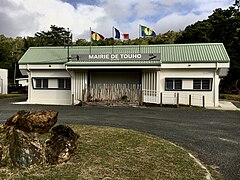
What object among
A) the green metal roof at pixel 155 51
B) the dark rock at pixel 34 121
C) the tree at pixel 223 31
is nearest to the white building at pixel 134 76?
the green metal roof at pixel 155 51

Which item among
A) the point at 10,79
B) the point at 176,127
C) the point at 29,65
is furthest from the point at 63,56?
the point at 10,79

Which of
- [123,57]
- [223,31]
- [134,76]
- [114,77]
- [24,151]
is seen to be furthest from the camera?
[223,31]

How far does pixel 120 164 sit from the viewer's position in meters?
5.03

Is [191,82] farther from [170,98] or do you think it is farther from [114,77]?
[114,77]

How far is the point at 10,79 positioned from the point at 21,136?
2029 inches

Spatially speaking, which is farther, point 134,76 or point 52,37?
point 52,37

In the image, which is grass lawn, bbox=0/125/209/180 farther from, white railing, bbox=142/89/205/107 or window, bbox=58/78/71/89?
window, bbox=58/78/71/89

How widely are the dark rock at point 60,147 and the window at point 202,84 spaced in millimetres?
14192

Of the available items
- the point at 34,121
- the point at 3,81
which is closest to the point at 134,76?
the point at 34,121

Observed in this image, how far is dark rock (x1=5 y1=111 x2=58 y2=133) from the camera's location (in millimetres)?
6133

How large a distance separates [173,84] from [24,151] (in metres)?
14.9

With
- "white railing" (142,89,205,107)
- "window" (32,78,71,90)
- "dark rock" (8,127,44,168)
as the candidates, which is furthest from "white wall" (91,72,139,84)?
"dark rock" (8,127,44,168)

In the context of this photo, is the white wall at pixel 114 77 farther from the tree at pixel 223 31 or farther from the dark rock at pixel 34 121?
the tree at pixel 223 31

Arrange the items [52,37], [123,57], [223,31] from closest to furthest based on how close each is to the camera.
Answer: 1. [123,57]
2. [223,31]
3. [52,37]
